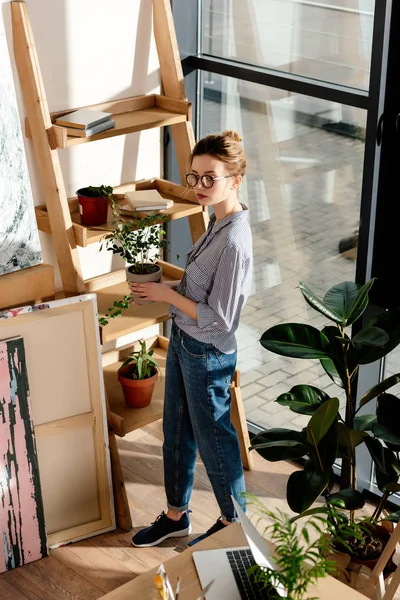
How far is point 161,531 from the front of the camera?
3.27m

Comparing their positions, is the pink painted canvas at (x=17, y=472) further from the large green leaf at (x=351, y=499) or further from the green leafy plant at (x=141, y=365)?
the large green leaf at (x=351, y=499)

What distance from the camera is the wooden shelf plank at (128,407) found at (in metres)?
3.46

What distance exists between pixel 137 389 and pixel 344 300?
3.67 feet

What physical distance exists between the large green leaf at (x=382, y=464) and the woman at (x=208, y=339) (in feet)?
1.83

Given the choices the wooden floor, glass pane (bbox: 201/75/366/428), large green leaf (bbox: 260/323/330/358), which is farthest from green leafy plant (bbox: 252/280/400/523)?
the wooden floor

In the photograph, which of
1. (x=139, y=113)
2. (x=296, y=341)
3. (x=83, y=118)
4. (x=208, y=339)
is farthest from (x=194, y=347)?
(x=139, y=113)

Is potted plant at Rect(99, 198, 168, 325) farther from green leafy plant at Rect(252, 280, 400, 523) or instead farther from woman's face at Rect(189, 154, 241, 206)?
green leafy plant at Rect(252, 280, 400, 523)

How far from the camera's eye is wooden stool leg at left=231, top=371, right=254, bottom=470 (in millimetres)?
3580

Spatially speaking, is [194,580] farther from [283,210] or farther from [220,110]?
[220,110]

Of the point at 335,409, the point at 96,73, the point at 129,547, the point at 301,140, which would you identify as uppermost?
the point at 96,73

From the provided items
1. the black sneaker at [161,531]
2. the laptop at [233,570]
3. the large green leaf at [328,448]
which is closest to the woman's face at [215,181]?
the large green leaf at [328,448]

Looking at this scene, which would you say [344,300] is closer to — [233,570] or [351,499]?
[351,499]

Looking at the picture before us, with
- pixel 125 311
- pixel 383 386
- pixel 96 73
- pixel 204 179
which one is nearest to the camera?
pixel 383 386

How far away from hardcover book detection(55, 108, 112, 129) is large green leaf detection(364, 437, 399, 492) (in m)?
1.45
